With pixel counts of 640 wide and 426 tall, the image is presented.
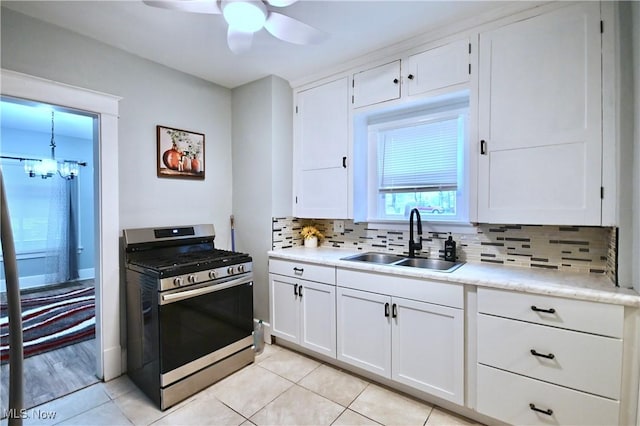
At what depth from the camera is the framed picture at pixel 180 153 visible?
2674 millimetres

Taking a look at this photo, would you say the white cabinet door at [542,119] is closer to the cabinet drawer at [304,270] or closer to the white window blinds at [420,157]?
the white window blinds at [420,157]

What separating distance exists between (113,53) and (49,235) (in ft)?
13.5

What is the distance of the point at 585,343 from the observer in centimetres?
150

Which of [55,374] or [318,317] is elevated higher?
[318,317]

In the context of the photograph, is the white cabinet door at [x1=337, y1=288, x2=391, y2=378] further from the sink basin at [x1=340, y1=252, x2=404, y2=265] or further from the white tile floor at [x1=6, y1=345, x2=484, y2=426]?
the sink basin at [x1=340, y1=252, x2=404, y2=265]

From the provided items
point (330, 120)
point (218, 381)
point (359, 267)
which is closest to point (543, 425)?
point (359, 267)

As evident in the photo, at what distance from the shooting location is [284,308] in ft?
8.97

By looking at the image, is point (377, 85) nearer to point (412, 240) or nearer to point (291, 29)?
point (291, 29)

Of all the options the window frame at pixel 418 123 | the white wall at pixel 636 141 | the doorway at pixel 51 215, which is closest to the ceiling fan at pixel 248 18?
the window frame at pixel 418 123

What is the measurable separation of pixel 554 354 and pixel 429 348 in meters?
0.65

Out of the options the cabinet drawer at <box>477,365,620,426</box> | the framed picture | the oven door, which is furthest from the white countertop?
the framed picture

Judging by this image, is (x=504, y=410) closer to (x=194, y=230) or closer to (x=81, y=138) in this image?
(x=194, y=230)

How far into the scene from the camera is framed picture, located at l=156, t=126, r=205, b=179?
8.77ft

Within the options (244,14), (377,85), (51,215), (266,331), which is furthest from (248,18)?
(51,215)
